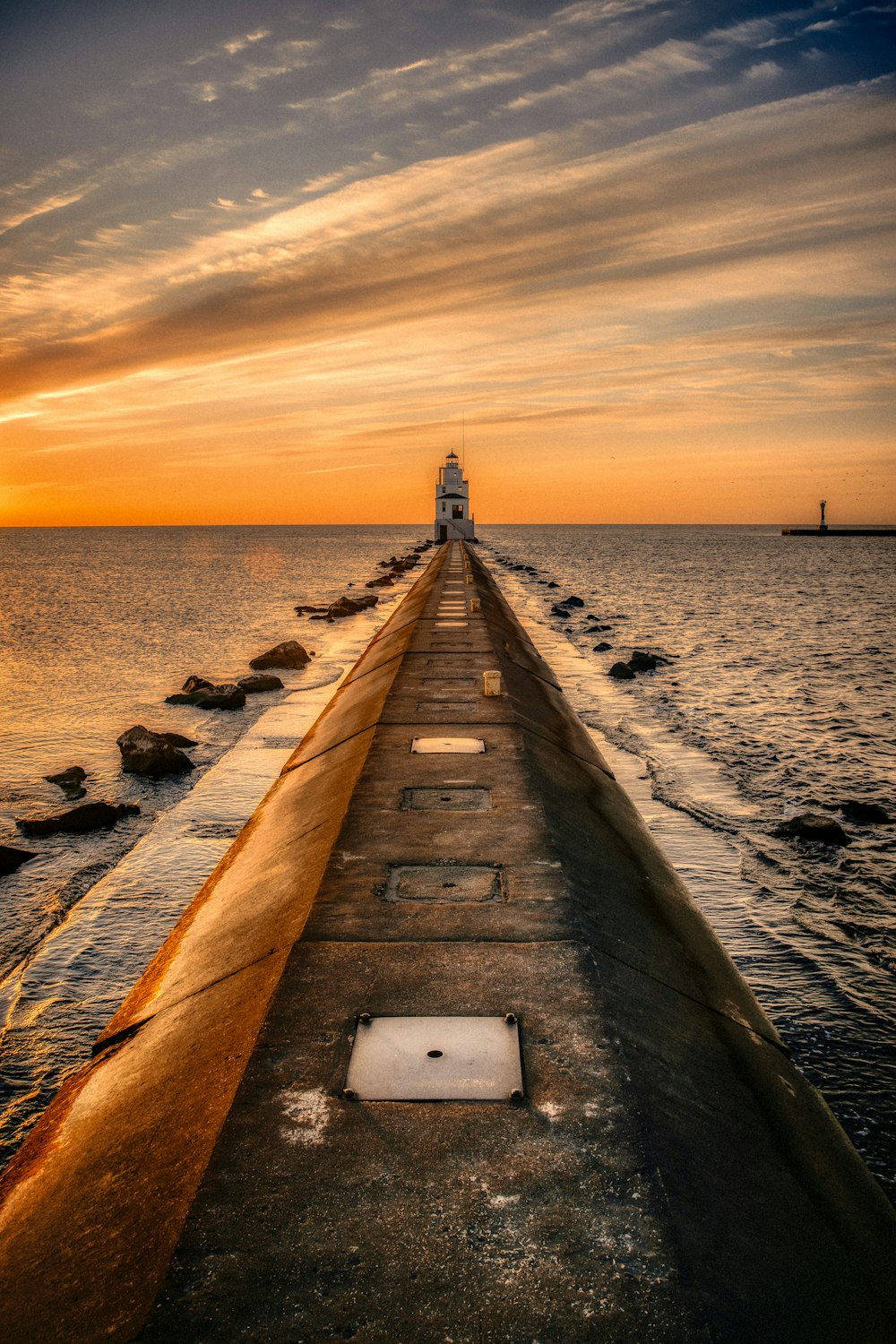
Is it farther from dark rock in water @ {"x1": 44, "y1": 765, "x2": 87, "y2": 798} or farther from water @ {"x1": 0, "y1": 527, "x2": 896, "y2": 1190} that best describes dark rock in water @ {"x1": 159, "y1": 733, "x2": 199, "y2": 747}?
dark rock in water @ {"x1": 44, "y1": 765, "x2": 87, "y2": 798}

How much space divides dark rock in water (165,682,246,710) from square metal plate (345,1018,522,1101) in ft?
49.6

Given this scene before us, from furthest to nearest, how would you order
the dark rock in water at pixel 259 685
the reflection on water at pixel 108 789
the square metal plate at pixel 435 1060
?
the dark rock in water at pixel 259 685
the reflection on water at pixel 108 789
the square metal plate at pixel 435 1060

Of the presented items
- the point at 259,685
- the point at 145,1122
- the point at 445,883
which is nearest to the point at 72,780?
the point at 259,685

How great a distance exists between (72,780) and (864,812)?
39.2 ft

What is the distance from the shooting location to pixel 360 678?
15.9 metres

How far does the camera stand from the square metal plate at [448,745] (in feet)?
28.3

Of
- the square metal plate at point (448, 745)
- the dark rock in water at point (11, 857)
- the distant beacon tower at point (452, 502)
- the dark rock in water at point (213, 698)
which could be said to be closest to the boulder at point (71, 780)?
the dark rock in water at point (11, 857)

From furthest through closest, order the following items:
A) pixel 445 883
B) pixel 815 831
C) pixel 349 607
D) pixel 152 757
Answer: pixel 349 607 → pixel 152 757 → pixel 815 831 → pixel 445 883

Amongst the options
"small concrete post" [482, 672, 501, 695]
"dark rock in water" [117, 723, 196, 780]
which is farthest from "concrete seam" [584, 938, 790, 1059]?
"dark rock in water" [117, 723, 196, 780]

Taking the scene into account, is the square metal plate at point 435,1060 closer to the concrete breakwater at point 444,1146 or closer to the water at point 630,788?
the concrete breakwater at point 444,1146

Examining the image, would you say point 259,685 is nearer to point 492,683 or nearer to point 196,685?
point 196,685

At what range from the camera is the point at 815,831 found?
10.5 metres

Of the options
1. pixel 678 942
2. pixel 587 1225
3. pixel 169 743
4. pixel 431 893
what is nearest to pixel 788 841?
pixel 678 942

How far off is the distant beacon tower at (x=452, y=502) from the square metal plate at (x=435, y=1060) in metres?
93.9
